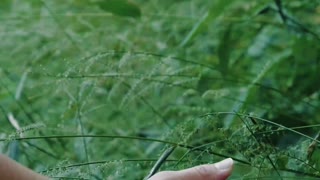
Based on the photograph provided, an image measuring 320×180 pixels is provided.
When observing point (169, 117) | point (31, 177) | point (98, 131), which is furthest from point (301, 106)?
point (31, 177)

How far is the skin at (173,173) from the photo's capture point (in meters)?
0.72

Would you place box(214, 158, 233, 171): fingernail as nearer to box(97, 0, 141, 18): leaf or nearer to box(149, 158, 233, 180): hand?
box(149, 158, 233, 180): hand

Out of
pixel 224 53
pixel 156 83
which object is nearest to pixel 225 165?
pixel 156 83

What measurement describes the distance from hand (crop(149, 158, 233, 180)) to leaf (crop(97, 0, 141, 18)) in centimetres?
66

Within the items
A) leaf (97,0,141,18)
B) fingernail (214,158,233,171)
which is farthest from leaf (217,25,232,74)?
fingernail (214,158,233,171)

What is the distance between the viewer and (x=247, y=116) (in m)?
0.81

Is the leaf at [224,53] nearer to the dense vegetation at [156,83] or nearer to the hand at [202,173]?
the dense vegetation at [156,83]

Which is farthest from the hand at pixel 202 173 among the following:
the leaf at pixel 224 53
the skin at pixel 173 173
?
the leaf at pixel 224 53

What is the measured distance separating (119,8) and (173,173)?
2.36 ft

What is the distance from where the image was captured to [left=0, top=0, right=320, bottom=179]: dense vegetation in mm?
1049

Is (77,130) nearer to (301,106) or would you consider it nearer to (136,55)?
(136,55)

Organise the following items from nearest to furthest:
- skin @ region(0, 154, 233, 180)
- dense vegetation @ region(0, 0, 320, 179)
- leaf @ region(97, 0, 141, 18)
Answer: skin @ region(0, 154, 233, 180), dense vegetation @ region(0, 0, 320, 179), leaf @ region(97, 0, 141, 18)

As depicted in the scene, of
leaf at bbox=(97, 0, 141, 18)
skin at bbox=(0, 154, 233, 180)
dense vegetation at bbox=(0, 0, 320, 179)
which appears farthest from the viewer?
leaf at bbox=(97, 0, 141, 18)

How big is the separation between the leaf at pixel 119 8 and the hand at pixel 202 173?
663mm
